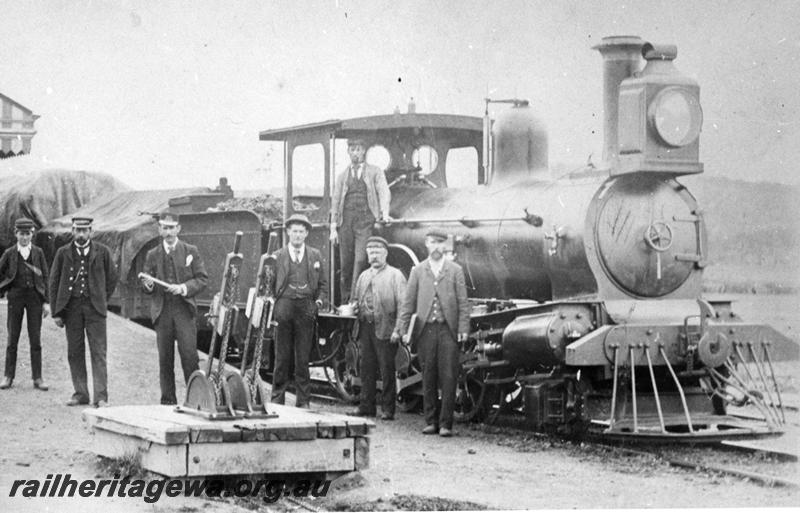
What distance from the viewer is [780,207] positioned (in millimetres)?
13867

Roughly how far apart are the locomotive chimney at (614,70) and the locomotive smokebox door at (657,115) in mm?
158

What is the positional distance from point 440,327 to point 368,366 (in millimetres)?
1242

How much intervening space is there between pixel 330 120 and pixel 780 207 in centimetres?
→ 572

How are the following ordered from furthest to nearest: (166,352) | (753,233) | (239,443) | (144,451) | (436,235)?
1. (753,233)
2. (166,352)
3. (436,235)
4. (144,451)
5. (239,443)

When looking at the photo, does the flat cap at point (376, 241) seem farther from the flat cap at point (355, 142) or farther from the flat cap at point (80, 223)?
the flat cap at point (80, 223)

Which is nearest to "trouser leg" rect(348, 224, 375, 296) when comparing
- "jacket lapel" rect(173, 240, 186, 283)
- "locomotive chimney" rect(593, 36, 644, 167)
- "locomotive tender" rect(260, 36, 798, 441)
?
"locomotive tender" rect(260, 36, 798, 441)

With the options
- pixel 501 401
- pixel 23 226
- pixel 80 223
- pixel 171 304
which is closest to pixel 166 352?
pixel 171 304

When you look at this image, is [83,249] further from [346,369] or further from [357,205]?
[346,369]

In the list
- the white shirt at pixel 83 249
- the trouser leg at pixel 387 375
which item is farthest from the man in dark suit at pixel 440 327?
the white shirt at pixel 83 249

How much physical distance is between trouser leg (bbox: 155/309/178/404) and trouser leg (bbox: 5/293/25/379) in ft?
4.62

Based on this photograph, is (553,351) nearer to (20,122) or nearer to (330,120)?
(330,120)

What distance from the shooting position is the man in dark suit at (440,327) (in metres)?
9.85

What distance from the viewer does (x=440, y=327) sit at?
9.95 m

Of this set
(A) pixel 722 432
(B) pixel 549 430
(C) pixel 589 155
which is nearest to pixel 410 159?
(C) pixel 589 155
